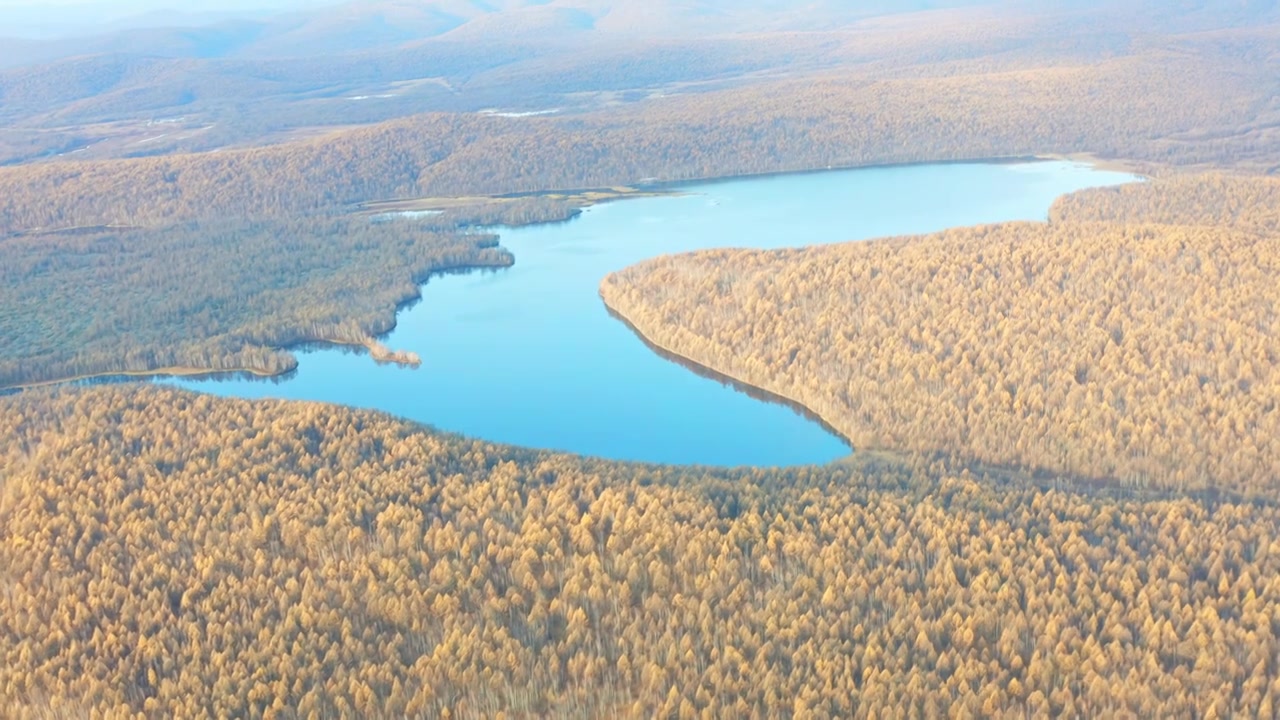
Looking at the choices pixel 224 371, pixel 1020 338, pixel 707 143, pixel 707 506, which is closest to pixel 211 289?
pixel 224 371

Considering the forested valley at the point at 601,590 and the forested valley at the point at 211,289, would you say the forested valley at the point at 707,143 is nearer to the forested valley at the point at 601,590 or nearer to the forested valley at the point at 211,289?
the forested valley at the point at 211,289

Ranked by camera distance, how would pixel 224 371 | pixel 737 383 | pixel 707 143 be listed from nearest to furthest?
pixel 737 383 → pixel 224 371 → pixel 707 143

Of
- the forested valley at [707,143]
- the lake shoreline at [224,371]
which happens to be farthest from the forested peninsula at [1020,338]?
the forested valley at [707,143]

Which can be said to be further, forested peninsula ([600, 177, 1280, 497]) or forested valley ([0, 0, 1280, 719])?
forested peninsula ([600, 177, 1280, 497])

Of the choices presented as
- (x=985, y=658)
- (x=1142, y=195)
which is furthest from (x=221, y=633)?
(x=1142, y=195)

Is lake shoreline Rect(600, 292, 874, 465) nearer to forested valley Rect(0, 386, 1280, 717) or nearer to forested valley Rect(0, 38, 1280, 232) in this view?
forested valley Rect(0, 386, 1280, 717)

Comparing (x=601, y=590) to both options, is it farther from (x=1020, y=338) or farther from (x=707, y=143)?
(x=707, y=143)

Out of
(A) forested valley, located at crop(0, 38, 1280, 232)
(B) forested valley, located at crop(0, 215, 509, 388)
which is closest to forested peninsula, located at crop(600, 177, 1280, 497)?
(B) forested valley, located at crop(0, 215, 509, 388)
